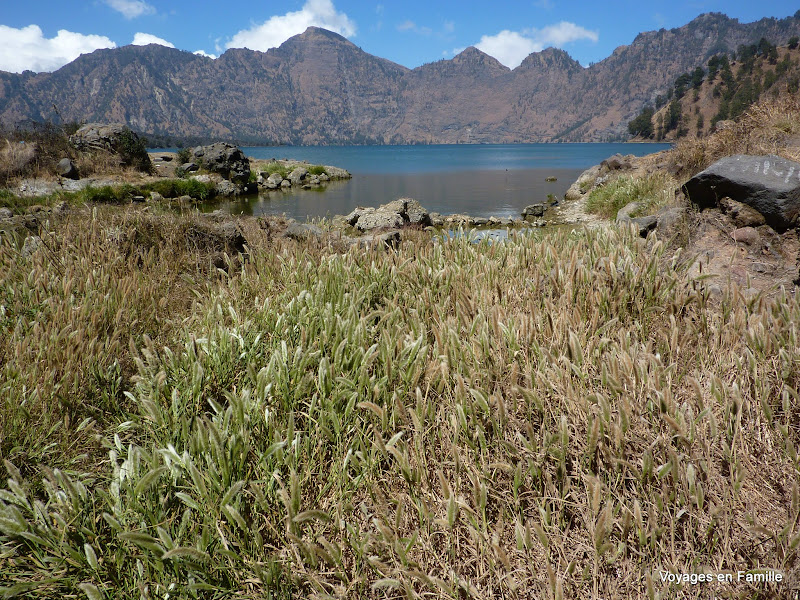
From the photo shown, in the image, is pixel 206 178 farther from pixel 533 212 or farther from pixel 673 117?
pixel 673 117

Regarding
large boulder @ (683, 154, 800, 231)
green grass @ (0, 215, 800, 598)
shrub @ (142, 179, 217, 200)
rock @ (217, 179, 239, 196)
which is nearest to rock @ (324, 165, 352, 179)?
rock @ (217, 179, 239, 196)

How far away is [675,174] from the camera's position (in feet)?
45.2

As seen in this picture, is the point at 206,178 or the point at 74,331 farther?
the point at 206,178

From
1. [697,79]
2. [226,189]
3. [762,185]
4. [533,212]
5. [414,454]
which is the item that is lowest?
[533,212]

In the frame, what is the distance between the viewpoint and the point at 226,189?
23766 mm

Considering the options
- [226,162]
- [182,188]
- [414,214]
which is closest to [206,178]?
[182,188]

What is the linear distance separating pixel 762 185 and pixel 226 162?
27423mm

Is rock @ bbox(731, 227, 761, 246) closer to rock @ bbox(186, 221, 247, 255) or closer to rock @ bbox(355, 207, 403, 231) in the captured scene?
rock @ bbox(186, 221, 247, 255)

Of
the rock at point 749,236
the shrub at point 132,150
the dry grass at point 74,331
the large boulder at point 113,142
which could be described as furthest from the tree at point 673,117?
the dry grass at point 74,331

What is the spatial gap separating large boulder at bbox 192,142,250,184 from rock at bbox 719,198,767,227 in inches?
1005

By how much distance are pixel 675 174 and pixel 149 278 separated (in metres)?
14.7

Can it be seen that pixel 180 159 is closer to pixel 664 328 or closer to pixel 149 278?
pixel 149 278

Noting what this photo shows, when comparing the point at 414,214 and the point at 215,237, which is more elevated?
the point at 215,237

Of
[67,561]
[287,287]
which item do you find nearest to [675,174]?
[287,287]
